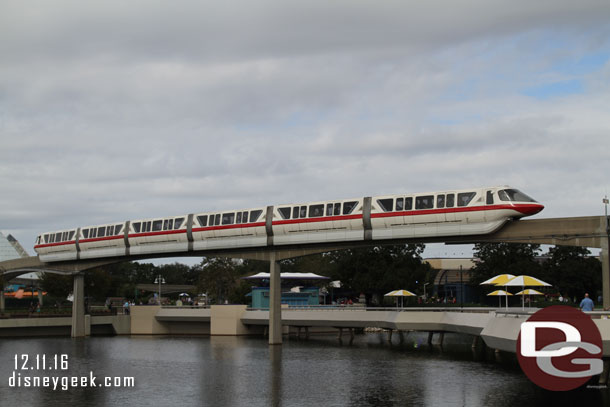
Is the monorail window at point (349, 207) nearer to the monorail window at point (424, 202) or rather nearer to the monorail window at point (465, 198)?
the monorail window at point (424, 202)

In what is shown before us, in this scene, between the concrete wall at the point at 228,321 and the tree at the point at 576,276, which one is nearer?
the concrete wall at the point at 228,321

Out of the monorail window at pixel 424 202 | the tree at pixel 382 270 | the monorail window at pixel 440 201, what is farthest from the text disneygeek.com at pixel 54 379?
the tree at pixel 382 270

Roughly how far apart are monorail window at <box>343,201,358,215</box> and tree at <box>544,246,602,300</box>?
46.8 metres

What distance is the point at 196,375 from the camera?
40562 mm

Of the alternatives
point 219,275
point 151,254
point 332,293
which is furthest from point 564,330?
point 219,275

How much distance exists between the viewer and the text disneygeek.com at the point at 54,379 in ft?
122

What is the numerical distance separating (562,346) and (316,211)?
85.0 ft

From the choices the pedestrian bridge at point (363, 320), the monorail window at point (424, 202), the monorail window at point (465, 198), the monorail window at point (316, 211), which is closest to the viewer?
the pedestrian bridge at point (363, 320)

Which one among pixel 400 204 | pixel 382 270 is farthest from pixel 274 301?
pixel 382 270

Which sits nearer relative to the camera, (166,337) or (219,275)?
(166,337)

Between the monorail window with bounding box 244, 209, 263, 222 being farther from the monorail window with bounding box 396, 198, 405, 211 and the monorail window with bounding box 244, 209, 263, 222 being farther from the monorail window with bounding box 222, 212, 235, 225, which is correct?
the monorail window with bounding box 396, 198, 405, 211

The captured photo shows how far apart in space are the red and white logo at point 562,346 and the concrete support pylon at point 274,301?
27.8 metres

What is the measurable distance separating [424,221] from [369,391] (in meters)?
16.1

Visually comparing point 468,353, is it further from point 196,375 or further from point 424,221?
point 196,375
